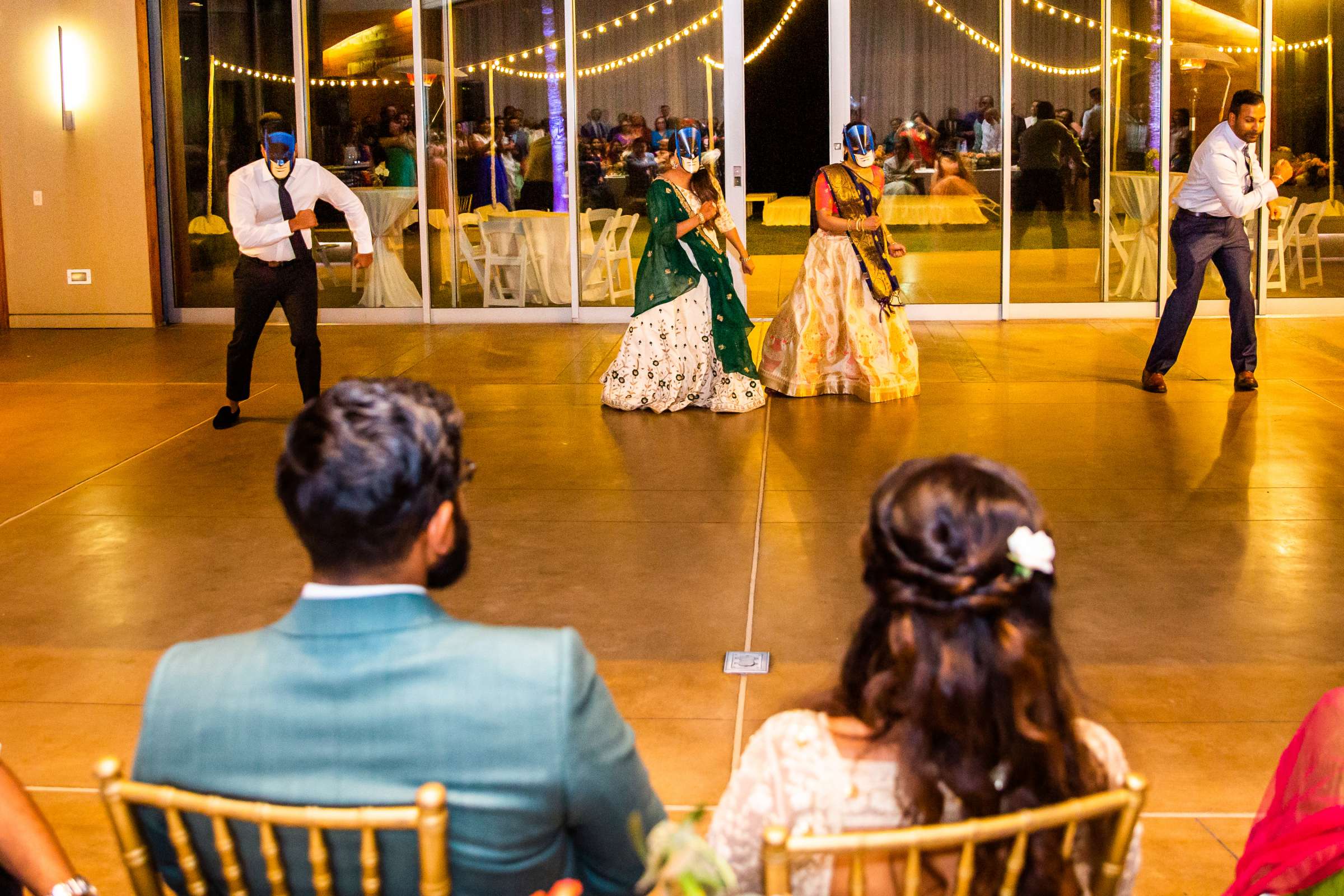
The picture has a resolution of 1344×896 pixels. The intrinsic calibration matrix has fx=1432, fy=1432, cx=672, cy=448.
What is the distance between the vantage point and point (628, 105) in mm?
9812

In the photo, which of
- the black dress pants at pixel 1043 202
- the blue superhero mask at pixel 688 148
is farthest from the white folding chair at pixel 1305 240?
the blue superhero mask at pixel 688 148

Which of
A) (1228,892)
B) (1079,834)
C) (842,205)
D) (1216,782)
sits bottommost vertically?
(1216,782)

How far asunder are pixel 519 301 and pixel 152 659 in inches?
259

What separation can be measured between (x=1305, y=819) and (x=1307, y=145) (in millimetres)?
8956

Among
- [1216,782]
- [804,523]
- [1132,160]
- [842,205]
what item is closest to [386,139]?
[842,205]

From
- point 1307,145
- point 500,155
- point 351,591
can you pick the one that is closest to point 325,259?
point 500,155

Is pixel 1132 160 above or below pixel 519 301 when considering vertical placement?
above

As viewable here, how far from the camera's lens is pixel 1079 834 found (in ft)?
4.88

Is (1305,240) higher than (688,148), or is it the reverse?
(688,148)

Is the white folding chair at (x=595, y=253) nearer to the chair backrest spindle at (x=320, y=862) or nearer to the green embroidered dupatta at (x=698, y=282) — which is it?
the green embroidered dupatta at (x=698, y=282)

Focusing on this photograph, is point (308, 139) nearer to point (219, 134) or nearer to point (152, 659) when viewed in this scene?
point (219, 134)

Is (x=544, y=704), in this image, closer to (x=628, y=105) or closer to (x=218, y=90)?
(x=628, y=105)

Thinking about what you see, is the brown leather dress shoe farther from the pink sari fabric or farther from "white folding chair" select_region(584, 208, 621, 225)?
the pink sari fabric

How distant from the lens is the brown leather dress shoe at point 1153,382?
693 centimetres
